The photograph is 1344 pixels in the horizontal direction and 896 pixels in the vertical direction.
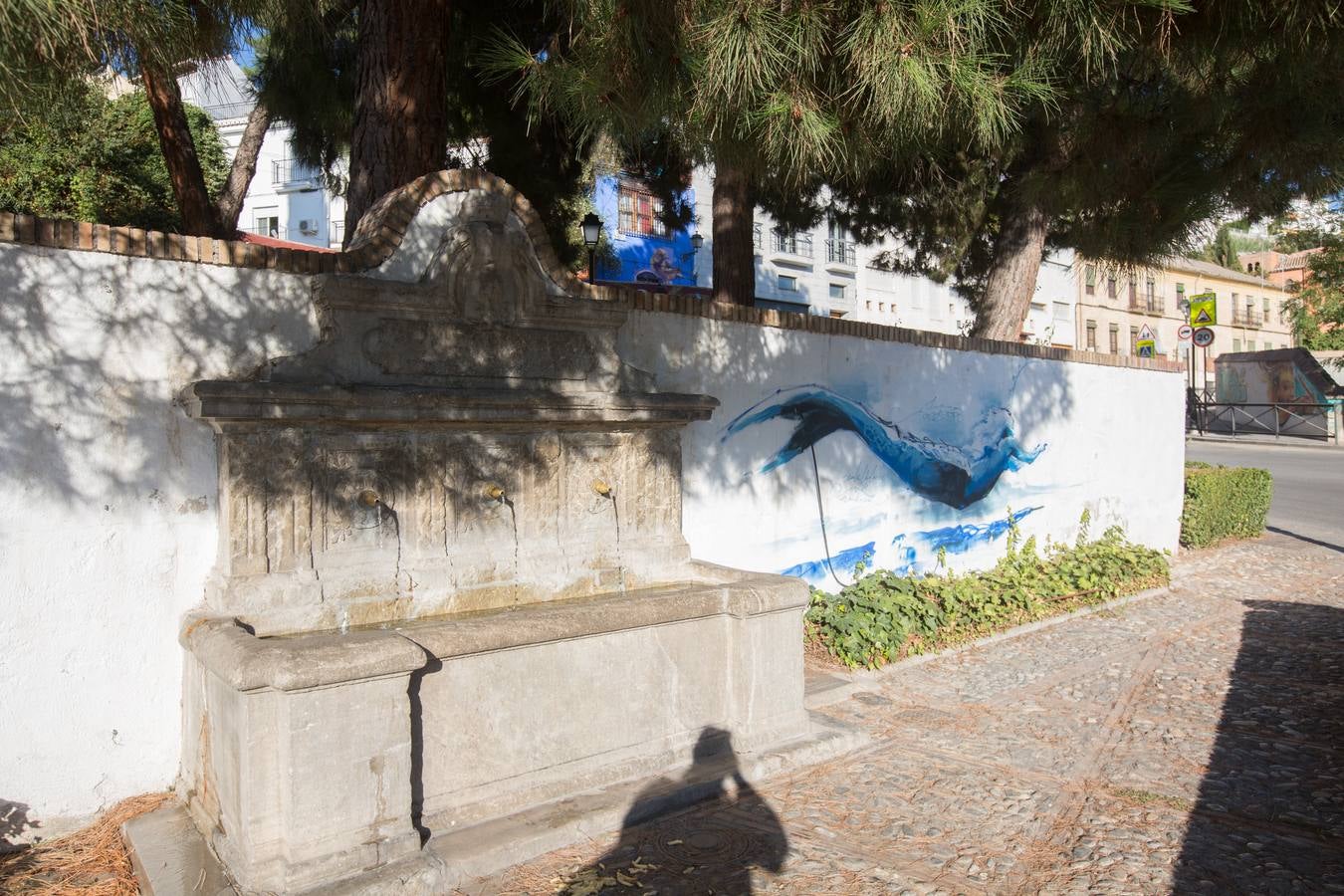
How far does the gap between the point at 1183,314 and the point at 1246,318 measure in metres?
6.34

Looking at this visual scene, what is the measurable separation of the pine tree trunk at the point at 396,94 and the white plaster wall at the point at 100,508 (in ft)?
7.13

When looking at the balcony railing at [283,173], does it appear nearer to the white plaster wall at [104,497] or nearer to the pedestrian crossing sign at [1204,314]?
the pedestrian crossing sign at [1204,314]

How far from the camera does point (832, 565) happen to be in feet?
24.5

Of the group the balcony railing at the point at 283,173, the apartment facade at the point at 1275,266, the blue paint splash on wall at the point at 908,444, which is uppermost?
the apartment facade at the point at 1275,266

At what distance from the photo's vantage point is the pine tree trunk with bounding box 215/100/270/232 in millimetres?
10133

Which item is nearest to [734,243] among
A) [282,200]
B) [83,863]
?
[83,863]

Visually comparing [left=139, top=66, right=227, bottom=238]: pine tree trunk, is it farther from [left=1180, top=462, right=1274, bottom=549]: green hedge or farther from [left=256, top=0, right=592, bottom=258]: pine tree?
[left=1180, top=462, right=1274, bottom=549]: green hedge

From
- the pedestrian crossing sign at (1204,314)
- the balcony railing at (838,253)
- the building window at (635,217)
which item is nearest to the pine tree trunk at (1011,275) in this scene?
the pedestrian crossing sign at (1204,314)

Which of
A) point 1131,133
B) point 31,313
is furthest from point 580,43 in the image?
point 1131,133

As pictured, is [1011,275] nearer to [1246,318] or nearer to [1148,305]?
[1148,305]

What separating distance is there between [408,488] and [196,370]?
3.43 ft

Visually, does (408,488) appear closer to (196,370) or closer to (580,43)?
(196,370)

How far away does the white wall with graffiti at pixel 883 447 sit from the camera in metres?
6.47

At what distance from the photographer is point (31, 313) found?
12.9ft
